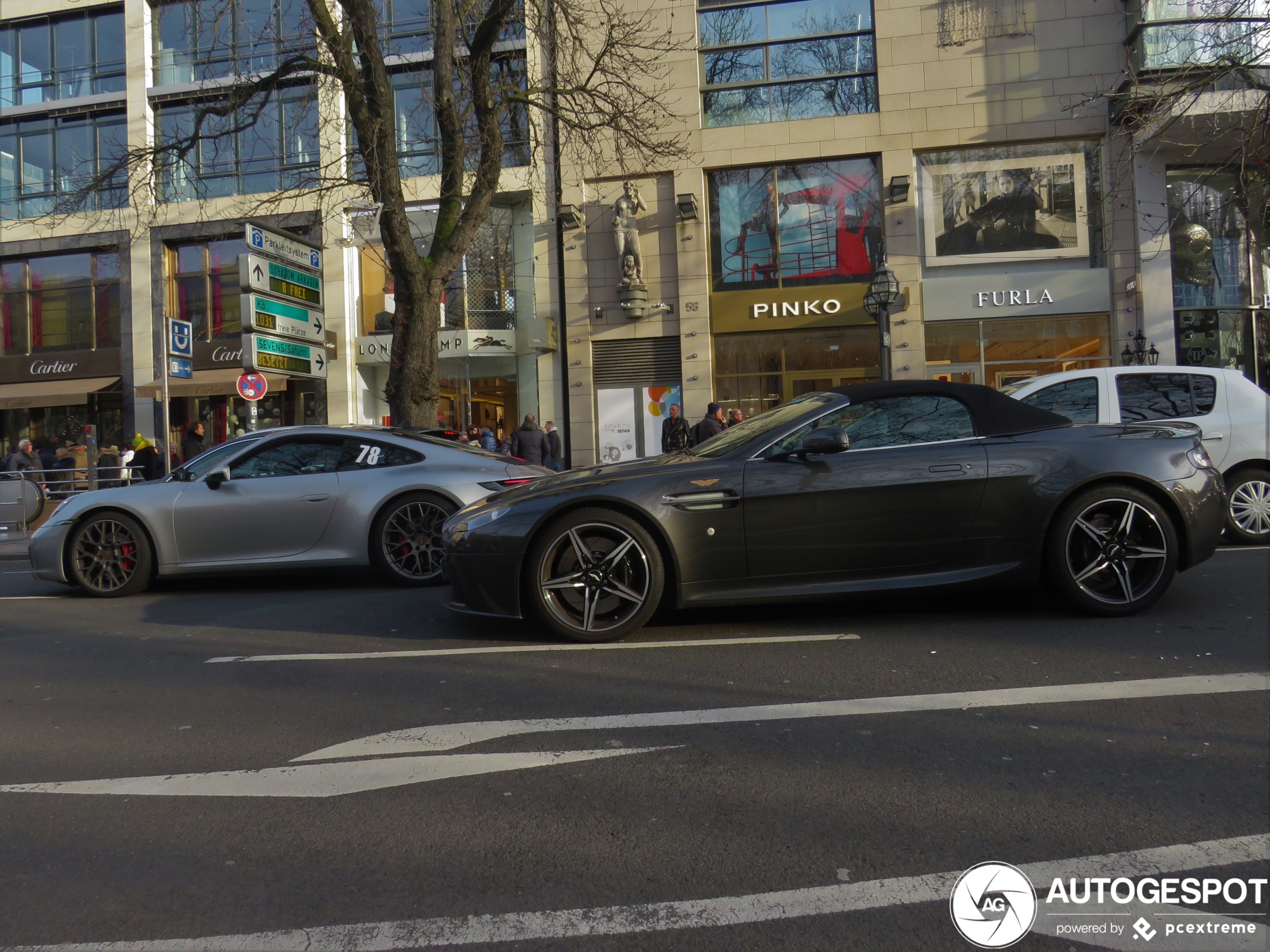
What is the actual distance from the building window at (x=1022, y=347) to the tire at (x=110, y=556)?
15449mm

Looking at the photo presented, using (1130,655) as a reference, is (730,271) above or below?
above

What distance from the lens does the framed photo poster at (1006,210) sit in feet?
61.3

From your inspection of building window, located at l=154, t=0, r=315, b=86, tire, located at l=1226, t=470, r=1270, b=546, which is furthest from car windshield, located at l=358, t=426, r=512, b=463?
building window, located at l=154, t=0, r=315, b=86

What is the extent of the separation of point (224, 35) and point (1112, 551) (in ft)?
58.4

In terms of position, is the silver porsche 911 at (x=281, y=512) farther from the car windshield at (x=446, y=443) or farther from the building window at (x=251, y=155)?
the building window at (x=251, y=155)

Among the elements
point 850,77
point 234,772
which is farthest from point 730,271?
point 234,772

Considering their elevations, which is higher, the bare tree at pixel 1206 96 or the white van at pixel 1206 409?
the bare tree at pixel 1206 96

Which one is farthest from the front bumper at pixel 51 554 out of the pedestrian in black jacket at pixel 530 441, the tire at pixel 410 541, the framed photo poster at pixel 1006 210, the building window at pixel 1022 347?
the framed photo poster at pixel 1006 210

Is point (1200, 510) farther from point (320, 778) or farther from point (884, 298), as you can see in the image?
point (884, 298)

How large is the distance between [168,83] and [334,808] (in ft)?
87.1

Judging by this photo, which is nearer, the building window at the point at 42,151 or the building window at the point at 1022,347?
the building window at the point at 1022,347

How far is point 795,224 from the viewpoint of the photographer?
1966 centimetres

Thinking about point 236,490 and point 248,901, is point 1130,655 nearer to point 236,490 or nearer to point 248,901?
point 248,901

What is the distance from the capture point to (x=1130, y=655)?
4.24m
